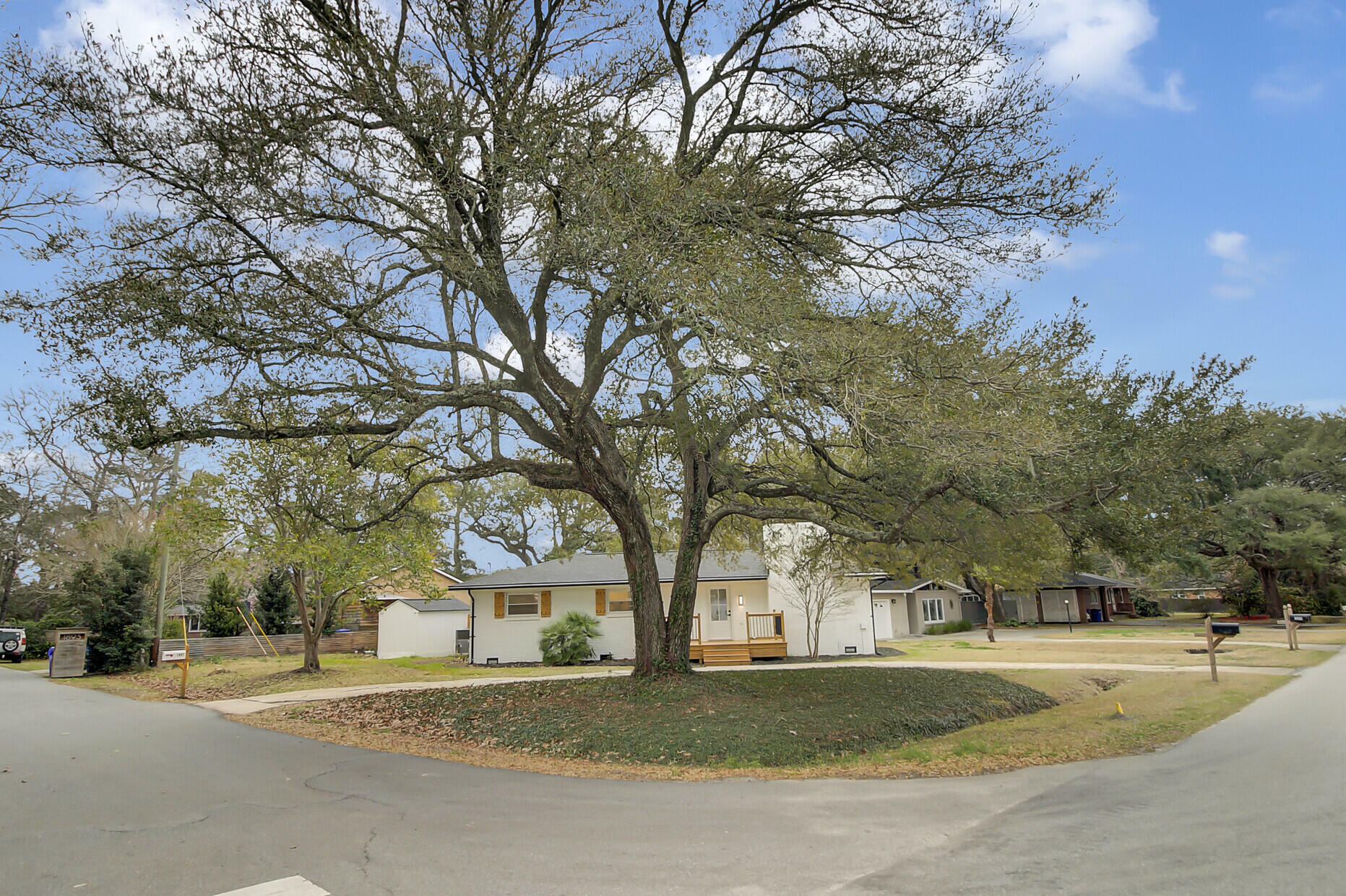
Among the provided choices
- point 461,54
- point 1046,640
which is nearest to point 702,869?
point 461,54

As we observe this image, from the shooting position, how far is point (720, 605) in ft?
86.3

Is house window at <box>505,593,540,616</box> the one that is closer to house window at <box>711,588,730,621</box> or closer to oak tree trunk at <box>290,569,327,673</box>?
house window at <box>711,588,730,621</box>

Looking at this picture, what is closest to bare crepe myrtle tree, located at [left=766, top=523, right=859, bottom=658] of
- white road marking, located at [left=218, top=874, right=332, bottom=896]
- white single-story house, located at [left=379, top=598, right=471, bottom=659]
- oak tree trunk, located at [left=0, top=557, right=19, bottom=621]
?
white single-story house, located at [left=379, top=598, right=471, bottom=659]

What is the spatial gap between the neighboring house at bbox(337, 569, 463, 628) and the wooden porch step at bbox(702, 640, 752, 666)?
881 centimetres

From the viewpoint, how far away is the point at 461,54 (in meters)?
9.29

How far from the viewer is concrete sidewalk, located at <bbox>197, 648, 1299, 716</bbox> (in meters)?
15.3

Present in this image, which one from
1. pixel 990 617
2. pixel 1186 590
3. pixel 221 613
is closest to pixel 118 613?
pixel 221 613

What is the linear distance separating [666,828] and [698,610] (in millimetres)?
20386

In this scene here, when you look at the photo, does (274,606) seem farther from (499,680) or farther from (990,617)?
(990,617)

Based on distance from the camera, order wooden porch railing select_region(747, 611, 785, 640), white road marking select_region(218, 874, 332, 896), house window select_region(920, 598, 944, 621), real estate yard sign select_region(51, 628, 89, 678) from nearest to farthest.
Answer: white road marking select_region(218, 874, 332, 896), real estate yard sign select_region(51, 628, 89, 678), wooden porch railing select_region(747, 611, 785, 640), house window select_region(920, 598, 944, 621)

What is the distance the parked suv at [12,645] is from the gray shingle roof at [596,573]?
857 inches

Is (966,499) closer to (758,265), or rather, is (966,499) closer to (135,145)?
(758,265)

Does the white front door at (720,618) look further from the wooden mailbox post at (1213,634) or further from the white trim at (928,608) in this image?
the white trim at (928,608)

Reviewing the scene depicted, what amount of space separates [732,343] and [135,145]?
7536 mm
